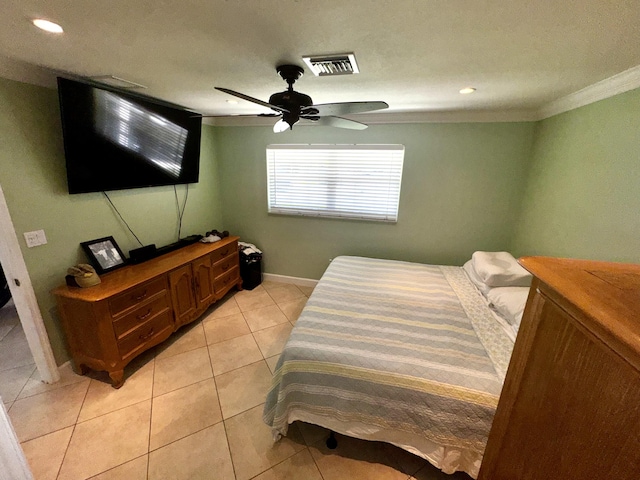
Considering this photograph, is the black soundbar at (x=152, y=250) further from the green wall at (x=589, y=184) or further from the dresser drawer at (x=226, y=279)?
the green wall at (x=589, y=184)

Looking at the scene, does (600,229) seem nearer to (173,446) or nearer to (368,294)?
(368,294)

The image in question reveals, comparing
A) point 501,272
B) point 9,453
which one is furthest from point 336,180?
point 9,453

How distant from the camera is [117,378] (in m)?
1.98

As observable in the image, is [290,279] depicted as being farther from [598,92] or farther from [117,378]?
[598,92]

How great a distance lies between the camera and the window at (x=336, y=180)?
307cm

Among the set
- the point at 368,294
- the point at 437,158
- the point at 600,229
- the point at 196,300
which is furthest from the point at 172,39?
the point at 600,229

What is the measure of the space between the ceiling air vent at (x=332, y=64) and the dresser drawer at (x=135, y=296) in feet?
6.97

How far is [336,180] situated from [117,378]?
9.53 feet

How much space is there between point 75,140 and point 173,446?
7.34ft

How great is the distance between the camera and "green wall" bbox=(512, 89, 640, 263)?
59.4 inches

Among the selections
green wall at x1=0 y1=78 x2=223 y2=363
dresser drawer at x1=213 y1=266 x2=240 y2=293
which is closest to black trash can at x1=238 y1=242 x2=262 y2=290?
dresser drawer at x1=213 y1=266 x2=240 y2=293

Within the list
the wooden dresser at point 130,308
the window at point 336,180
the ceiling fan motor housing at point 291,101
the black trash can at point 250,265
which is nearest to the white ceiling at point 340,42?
the ceiling fan motor housing at point 291,101

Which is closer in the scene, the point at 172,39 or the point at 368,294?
the point at 172,39

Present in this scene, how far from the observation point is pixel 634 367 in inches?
16.1
